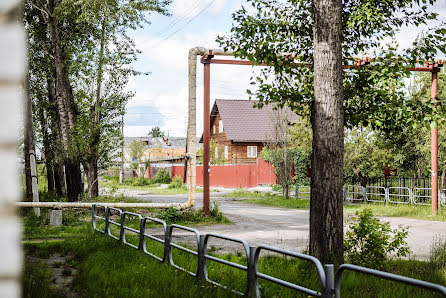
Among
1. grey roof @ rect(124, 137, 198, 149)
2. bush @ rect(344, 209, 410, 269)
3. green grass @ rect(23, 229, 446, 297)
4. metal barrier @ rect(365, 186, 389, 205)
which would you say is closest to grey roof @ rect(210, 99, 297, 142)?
metal barrier @ rect(365, 186, 389, 205)

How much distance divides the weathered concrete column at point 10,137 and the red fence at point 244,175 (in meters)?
36.9

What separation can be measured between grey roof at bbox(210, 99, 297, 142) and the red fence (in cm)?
477

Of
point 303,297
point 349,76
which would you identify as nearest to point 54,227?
point 349,76

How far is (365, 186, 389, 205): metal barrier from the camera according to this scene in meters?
22.8

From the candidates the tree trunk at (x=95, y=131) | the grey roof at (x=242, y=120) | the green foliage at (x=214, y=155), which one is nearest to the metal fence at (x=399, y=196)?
the tree trunk at (x=95, y=131)

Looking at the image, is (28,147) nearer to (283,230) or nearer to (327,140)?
(283,230)

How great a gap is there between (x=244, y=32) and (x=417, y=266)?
16.9ft

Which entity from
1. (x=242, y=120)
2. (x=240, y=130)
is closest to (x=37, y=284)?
(x=240, y=130)

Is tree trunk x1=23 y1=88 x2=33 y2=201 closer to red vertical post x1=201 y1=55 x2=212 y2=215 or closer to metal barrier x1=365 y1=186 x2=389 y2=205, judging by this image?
red vertical post x1=201 y1=55 x2=212 y2=215

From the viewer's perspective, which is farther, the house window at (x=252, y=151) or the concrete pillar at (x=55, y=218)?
the house window at (x=252, y=151)

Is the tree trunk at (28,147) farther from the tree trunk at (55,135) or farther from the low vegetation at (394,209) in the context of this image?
the low vegetation at (394,209)

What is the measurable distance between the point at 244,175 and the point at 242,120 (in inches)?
437

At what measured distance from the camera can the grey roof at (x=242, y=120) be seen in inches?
1970

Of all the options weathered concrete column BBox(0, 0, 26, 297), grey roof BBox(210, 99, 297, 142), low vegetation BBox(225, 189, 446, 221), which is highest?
grey roof BBox(210, 99, 297, 142)
